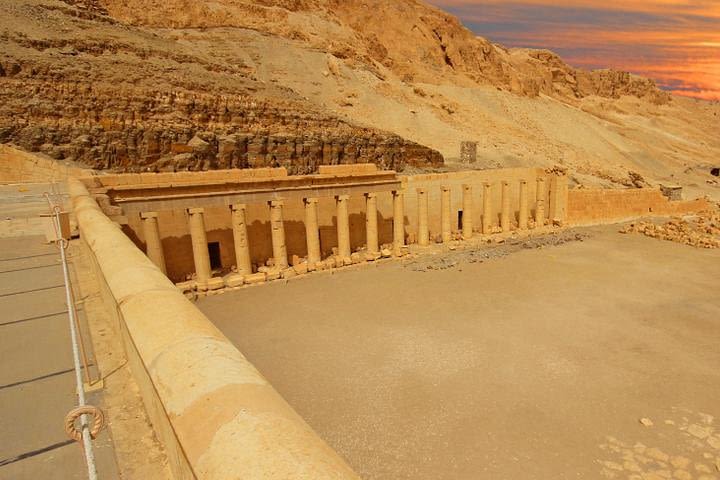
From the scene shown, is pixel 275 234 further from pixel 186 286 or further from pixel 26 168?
pixel 26 168

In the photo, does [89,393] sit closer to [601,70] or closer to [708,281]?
[708,281]

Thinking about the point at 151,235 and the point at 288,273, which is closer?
the point at 151,235

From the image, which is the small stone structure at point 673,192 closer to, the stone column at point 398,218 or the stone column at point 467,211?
the stone column at point 467,211

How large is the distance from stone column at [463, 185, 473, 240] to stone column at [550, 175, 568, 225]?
6173 mm

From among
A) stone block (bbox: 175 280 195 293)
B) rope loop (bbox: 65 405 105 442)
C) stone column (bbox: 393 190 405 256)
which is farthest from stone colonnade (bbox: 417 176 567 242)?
rope loop (bbox: 65 405 105 442)

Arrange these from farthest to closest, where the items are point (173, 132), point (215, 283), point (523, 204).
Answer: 1. point (173, 132)
2. point (523, 204)
3. point (215, 283)

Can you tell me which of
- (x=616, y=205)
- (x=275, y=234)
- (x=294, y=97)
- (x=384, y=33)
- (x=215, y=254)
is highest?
(x=384, y=33)

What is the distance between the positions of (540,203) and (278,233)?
15.6 m

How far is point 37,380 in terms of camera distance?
163 inches

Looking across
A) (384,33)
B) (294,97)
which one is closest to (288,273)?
(294,97)

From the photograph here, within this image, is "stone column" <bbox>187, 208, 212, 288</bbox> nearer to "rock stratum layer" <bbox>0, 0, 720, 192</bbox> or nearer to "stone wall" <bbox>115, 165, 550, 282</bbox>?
"stone wall" <bbox>115, 165, 550, 282</bbox>

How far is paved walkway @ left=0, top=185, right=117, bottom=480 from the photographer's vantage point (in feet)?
10.2

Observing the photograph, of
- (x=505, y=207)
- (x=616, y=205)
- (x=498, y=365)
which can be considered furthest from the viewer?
(x=616, y=205)

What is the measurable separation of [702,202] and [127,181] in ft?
116
